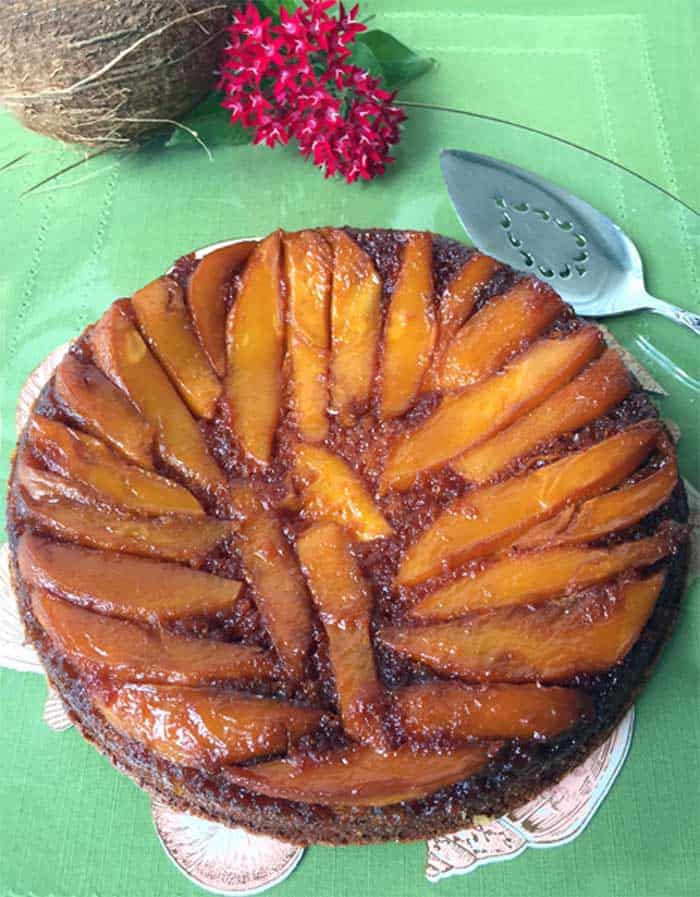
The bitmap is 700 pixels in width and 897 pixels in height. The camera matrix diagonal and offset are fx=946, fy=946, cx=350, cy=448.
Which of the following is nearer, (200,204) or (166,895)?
(166,895)

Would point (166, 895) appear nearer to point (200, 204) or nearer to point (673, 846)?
point (673, 846)

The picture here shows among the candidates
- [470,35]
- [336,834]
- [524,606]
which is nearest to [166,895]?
[336,834]

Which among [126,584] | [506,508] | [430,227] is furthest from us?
[430,227]

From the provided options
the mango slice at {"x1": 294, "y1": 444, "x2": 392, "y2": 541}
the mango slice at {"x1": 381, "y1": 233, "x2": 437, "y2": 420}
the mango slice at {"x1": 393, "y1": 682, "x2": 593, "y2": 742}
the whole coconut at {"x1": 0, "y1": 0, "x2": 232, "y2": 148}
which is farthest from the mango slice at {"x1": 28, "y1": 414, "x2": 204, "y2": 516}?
the whole coconut at {"x1": 0, "y1": 0, "x2": 232, "y2": 148}

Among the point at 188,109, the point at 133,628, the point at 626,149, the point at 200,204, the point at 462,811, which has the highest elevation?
the point at 188,109

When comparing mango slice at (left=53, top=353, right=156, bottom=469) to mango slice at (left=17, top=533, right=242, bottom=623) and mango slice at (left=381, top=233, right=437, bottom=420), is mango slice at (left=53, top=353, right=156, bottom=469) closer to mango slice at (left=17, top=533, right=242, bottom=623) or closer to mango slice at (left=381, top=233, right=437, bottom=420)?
mango slice at (left=17, top=533, right=242, bottom=623)

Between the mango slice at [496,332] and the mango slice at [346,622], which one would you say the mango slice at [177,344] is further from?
the mango slice at [496,332]

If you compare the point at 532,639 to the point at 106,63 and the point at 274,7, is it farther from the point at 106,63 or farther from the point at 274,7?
the point at 274,7

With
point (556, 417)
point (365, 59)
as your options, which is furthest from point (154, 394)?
point (365, 59)
